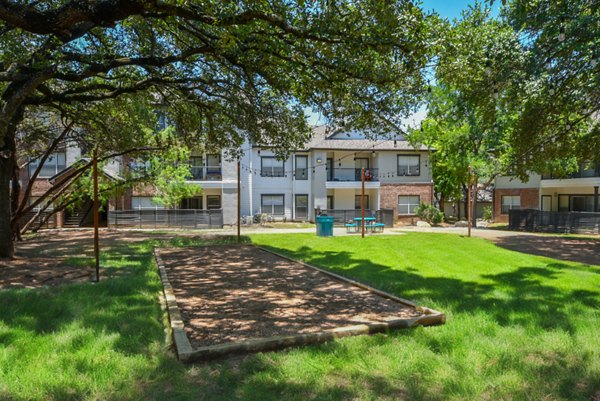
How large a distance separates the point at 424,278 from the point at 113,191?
14291 millimetres

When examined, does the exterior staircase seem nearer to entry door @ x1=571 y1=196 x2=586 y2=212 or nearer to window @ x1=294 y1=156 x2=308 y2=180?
window @ x1=294 y1=156 x2=308 y2=180

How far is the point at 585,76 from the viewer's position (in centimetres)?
1088

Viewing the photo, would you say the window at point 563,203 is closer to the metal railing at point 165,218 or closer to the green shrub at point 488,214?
the green shrub at point 488,214

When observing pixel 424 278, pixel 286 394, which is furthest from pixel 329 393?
pixel 424 278

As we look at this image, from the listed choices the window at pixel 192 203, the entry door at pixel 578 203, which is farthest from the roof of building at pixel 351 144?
the entry door at pixel 578 203

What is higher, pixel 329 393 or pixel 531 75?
pixel 531 75

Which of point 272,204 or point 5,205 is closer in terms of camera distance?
point 5,205

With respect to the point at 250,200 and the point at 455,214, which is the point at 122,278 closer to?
the point at 250,200

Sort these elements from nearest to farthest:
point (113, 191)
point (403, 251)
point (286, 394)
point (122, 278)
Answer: point (286, 394), point (122, 278), point (403, 251), point (113, 191)

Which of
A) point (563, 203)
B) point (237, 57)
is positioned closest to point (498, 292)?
point (237, 57)

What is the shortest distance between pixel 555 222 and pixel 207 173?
24241 mm

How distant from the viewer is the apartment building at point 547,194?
30047 mm

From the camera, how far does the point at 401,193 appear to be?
32.3 metres

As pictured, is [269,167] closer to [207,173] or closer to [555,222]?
[207,173]
